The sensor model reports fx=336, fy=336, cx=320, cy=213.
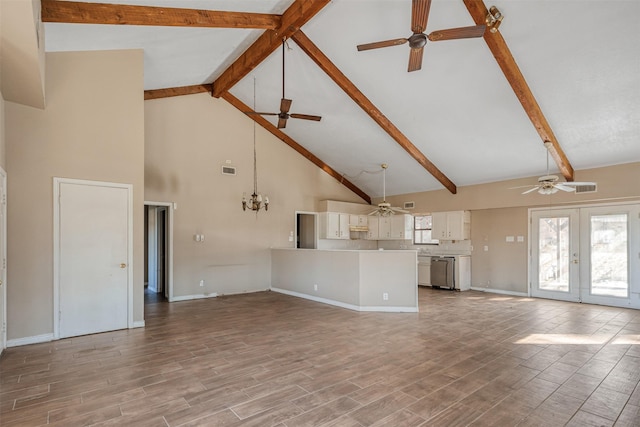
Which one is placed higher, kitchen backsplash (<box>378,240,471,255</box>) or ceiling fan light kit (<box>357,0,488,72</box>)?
ceiling fan light kit (<box>357,0,488,72</box>)

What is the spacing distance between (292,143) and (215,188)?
2509mm

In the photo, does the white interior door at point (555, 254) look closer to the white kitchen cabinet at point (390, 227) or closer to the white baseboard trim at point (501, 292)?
the white baseboard trim at point (501, 292)

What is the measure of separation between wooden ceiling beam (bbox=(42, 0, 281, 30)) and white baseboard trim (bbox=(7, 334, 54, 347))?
12.3ft

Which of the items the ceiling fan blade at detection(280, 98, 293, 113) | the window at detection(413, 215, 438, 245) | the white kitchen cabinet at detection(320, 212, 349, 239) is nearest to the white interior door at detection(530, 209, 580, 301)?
the window at detection(413, 215, 438, 245)

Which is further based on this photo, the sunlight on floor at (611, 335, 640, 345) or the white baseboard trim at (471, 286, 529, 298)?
the white baseboard trim at (471, 286, 529, 298)

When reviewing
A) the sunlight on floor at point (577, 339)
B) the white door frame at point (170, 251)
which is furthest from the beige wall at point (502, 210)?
the white door frame at point (170, 251)

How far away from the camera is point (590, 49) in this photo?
4.32m

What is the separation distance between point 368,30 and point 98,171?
14.5 feet

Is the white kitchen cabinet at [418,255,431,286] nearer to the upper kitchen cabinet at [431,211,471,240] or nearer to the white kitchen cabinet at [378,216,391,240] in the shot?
the upper kitchen cabinet at [431,211,471,240]

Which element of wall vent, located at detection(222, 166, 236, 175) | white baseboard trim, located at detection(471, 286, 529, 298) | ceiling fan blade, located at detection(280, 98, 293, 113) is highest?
ceiling fan blade, located at detection(280, 98, 293, 113)

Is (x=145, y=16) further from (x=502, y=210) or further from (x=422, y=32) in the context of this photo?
(x=502, y=210)

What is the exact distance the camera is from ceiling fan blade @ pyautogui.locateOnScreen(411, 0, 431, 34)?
3.15 metres

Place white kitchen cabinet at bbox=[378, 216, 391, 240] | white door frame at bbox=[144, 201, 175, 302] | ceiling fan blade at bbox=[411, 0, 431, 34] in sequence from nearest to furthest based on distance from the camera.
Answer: ceiling fan blade at bbox=[411, 0, 431, 34], white door frame at bbox=[144, 201, 175, 302], white kitchen cabinet at bbox=[378, 216, 391, 240]

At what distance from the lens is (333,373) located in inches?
134
